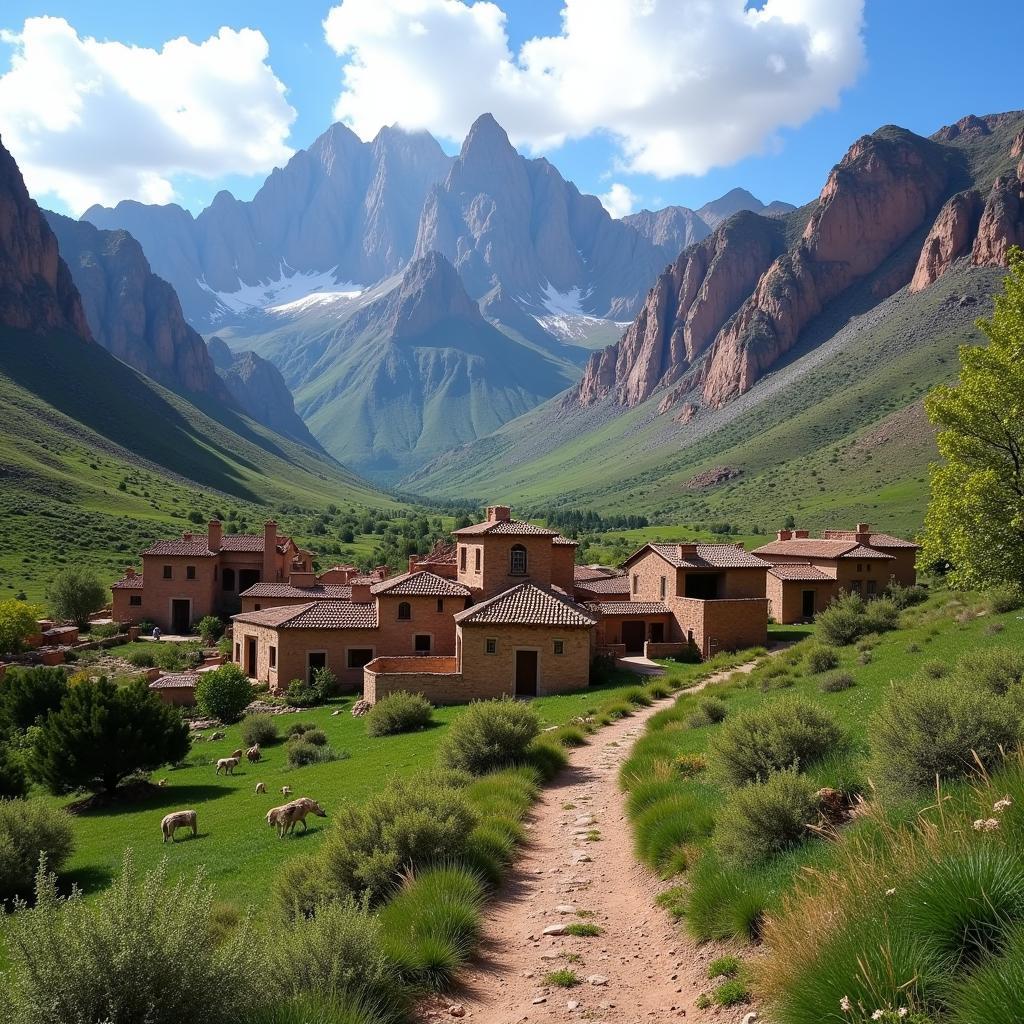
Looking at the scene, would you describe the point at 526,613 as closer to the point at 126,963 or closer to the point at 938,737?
the point at 938,737

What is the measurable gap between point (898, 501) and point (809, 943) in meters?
101

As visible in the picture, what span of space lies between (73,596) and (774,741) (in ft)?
184

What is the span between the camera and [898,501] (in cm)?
9719

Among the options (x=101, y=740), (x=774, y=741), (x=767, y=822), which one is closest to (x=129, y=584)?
(x=101, y=740)

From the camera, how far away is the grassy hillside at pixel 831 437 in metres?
107

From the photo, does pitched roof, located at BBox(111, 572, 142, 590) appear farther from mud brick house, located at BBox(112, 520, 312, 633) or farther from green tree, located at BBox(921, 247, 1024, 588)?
green tree, located at BBox(921, 247, 1024, 588)

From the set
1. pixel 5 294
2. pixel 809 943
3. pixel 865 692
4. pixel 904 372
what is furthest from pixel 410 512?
pixel 809 943

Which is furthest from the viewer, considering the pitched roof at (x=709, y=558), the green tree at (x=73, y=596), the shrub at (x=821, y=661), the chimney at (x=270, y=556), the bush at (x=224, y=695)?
the chimney at (x=270, y=556)

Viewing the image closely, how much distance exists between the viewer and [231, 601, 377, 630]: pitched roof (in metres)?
37.6

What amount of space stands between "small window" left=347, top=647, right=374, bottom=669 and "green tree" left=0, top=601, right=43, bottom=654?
70.2 ft

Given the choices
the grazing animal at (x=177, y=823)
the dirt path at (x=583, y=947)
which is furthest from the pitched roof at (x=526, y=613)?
the dirt path at (x=583, y=947)

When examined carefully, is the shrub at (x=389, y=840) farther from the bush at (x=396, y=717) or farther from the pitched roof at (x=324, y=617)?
the pitched roof at (x=324, y=617)

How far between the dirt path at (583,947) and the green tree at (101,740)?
596 inches

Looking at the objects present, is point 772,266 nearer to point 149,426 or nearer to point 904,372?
point 904,372
